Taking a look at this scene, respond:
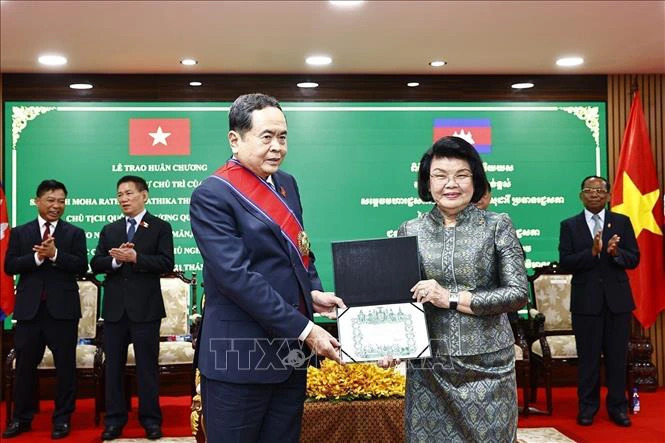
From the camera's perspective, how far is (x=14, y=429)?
499cm

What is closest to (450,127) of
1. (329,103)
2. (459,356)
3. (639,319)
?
(329,103)

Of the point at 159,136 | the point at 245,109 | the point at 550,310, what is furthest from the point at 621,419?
the point at 159,136

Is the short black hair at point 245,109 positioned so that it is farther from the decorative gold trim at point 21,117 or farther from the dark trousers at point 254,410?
the decorative gold trim at point 21,117

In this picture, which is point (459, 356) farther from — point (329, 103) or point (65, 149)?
point (65, 149)

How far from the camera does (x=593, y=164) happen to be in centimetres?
670

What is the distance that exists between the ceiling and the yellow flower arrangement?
214cm

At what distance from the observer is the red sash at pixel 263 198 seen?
2.15 meters

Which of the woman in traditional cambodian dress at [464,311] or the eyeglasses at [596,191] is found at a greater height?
the eyeglasses at [596,191]

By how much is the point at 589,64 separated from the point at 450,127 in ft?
4.09

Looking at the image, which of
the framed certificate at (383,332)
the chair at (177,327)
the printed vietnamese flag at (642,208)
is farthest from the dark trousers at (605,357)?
the framed certificate at (383,332)

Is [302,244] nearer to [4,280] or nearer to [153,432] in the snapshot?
[153,432]

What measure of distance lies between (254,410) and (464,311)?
2.15ft

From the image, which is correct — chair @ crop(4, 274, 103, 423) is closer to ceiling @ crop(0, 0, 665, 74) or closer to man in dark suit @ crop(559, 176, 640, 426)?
ceiling @ crop(0, 0, 665, 74)

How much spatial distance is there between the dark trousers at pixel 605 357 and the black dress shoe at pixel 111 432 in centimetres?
310
